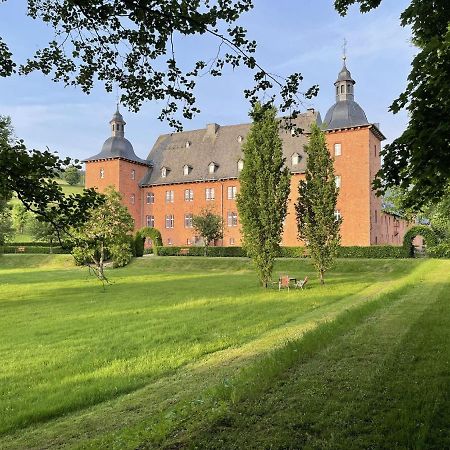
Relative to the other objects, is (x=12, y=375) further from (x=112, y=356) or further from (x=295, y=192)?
(x=295, y=192)

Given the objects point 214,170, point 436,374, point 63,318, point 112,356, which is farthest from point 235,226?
point 436,374

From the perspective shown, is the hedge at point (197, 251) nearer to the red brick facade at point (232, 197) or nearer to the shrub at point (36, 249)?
the red brick facade at point (232, 197)

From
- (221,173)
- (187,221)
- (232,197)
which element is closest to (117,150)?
(187,221)

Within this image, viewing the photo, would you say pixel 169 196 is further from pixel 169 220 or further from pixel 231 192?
pixel 231 192

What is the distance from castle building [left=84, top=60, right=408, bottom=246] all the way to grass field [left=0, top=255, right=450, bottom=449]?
104 feet

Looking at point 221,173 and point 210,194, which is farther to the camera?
point 210,194

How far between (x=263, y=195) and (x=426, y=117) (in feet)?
59.8

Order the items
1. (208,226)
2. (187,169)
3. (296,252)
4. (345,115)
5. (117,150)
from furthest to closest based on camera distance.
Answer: (117,150), (187,169), (208,226), (345,115), (296,252)

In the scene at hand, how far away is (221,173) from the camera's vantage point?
57531mm

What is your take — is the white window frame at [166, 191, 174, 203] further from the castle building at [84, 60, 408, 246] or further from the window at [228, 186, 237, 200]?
the window at [228, 186, 237, 200]

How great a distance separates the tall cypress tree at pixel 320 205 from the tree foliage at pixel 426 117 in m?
17.7

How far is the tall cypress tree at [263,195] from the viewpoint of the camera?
23969 millimetres

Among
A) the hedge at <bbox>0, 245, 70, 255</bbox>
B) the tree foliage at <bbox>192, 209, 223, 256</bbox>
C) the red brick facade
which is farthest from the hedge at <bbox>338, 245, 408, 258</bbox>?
the hedge at <bbox>0, 245, 70, 255</bbox>

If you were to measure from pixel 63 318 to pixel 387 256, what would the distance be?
3022cm
